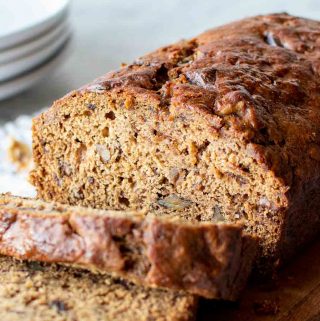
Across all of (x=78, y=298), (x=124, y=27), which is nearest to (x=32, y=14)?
(x=124, y=27)

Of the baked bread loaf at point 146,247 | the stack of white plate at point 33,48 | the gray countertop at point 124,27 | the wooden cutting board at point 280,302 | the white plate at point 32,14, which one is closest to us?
the baked bread loaf at point 146,247

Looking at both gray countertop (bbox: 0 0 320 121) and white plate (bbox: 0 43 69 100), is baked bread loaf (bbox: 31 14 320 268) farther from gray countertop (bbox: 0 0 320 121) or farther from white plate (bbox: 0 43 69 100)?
gray countertop (bbox: 0 0 320 121)

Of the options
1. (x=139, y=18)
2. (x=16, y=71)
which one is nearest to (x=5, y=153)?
(x=16, y=71)

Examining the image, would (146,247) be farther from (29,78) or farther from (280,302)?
(29,78)

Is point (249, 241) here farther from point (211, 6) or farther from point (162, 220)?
point (211, 6)

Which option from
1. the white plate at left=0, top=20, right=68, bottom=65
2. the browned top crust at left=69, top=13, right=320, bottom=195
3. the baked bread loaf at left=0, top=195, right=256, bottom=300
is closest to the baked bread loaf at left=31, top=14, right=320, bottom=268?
the browned top crust at left=69, top=13, right=320, bottom=195

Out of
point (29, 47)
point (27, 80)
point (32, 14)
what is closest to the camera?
point (29, 47)

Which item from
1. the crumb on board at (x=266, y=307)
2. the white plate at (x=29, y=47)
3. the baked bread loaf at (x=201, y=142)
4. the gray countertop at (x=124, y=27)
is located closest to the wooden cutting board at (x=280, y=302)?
the crumb on board at (x=266, y=307)

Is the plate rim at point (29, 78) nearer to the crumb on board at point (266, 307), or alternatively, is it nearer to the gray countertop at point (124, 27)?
the gray countertop at point (124, 27)
